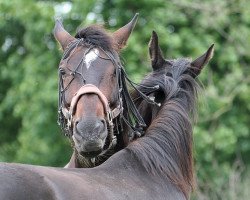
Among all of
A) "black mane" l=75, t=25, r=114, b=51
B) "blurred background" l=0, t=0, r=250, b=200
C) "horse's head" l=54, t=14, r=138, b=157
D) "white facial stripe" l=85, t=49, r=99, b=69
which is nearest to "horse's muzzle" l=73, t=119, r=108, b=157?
"horse's head" l=54, t=14, r=138, b=157

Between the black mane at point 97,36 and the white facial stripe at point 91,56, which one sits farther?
the black mane at point 97,36

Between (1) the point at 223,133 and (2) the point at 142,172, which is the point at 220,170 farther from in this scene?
(2) the point at 142,172

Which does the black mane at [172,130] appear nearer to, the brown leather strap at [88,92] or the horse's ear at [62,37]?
the brown leather strap at [88,92]

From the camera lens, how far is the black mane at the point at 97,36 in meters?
6.94

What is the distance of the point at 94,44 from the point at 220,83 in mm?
11143

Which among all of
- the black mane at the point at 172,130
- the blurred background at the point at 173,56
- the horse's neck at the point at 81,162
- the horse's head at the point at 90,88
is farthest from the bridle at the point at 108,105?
the blurred background at the point at 173,56

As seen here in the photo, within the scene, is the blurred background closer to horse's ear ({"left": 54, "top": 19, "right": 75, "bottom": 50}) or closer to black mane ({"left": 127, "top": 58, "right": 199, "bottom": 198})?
horse's ear ({"left": 54, "top": 19, "right": 75, "bottom": 50})

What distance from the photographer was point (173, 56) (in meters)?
16.7

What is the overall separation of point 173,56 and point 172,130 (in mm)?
10572

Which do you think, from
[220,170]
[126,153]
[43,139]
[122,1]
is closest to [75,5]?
[122,1]

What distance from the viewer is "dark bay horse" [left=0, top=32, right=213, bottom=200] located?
15.3ft

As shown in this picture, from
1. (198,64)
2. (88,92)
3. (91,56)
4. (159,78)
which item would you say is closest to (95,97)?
(88,92)

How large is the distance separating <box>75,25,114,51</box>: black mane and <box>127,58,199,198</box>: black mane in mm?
464

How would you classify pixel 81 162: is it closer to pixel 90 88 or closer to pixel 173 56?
pixel 90 88
